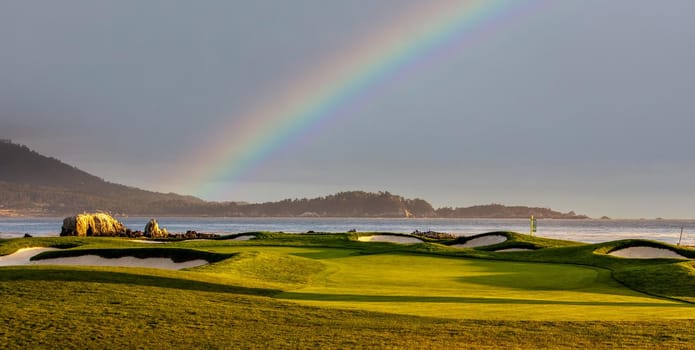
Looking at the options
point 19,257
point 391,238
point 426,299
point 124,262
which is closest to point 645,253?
point 391,238

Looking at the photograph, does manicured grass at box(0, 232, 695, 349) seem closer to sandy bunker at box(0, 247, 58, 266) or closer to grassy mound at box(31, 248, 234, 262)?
grassy mound at box(31, 248, 234, 262)

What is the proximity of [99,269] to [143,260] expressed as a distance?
10.9 meters

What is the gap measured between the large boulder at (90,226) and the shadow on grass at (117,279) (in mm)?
45812

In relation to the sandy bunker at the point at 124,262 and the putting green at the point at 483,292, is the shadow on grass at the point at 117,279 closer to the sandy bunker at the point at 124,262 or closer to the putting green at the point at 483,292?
the putting green at the point at 483,292

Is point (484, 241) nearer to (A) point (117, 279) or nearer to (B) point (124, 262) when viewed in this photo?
(B) point (124, 262)

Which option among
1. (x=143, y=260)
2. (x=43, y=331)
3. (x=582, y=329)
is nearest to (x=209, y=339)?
(x=43, y=331)

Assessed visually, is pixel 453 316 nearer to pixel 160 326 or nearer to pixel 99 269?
pixel 160 326

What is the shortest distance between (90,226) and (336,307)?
55.4m

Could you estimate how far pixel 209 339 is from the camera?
34.2ft

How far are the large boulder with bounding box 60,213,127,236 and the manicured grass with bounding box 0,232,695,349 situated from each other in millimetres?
40263

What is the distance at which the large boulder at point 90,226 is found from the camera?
59375 millimetres

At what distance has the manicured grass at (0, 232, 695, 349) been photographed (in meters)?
10.6

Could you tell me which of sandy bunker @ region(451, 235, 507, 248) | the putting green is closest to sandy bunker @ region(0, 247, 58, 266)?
the putting green

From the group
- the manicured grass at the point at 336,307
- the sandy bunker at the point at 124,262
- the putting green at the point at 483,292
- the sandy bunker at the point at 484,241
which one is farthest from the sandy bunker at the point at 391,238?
the manicured grass at the point at 336,307
